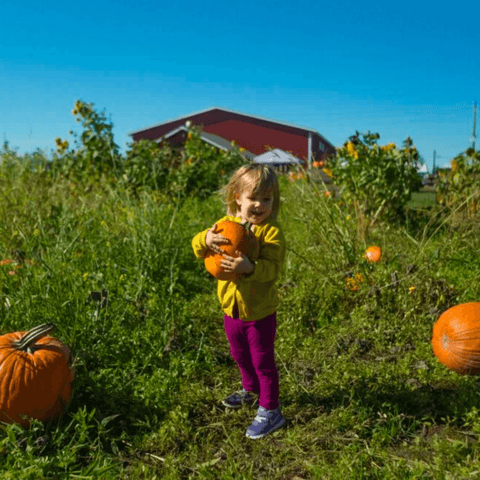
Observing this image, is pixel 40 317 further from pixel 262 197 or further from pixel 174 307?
pixel 262 197

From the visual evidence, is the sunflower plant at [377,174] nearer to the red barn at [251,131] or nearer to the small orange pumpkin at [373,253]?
the small orange pumpkin at [373,253]

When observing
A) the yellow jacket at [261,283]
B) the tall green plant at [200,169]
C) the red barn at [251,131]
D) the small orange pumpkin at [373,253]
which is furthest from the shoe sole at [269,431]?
the red barn at [251,131]

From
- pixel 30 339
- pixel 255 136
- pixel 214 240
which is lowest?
pixel 30 339

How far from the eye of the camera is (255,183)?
7.68 ft

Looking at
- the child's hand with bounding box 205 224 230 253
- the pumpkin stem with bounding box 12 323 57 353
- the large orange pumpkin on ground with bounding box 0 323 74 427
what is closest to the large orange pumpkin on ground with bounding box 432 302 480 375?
the child's hand with bounding box 205 224 230 253

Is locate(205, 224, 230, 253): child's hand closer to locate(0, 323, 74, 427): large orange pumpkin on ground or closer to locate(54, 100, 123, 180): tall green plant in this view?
locate(0, 323, 74, 427): large orange pumpkin on ground

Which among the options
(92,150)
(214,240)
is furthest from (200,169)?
(214,240)

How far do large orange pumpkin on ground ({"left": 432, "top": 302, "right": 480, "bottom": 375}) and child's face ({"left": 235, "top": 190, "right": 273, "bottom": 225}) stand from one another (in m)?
1.35

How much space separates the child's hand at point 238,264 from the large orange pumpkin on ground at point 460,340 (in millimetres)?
1389

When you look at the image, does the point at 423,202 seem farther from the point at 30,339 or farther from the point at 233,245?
the point at 30,339

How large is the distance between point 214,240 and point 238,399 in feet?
3.37

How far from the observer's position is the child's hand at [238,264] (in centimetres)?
225

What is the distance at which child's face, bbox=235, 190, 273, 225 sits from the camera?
239 cm

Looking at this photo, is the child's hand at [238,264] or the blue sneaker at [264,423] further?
the blue sneaker at [264,423]
